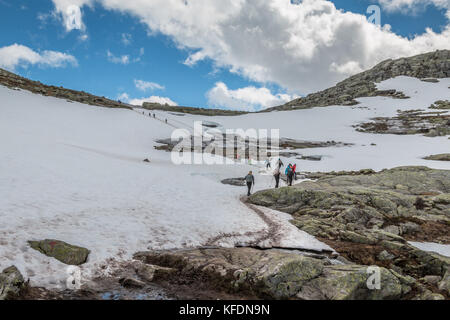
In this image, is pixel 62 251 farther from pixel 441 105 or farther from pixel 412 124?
pixel 441 105

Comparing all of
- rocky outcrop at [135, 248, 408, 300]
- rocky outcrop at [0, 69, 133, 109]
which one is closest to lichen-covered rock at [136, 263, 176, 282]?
rocky outcrop at [135, 248, 408, 300]

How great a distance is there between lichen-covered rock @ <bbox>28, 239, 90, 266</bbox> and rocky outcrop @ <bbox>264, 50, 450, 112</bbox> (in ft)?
351

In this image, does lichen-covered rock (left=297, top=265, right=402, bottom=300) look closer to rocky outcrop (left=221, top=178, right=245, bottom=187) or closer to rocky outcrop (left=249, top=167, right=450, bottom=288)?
rocky outcrop (left=249, top=167, right=450, bottom=288)

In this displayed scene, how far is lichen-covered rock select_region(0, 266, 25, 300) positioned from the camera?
232 inches

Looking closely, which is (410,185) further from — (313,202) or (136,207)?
(136,207)

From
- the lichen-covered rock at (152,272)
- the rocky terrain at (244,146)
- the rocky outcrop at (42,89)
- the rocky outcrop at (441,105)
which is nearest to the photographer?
the lichen-covered rock at (152,272)

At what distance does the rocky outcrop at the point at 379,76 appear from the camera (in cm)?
10925

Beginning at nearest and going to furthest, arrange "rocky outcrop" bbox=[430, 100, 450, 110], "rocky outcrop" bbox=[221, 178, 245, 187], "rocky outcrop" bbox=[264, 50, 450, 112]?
"rocky outcrop" bbox=[221, 178, 245, 187], "rocky outcrop" bbox=[430, 100, 450, 110], "rocky outcrop" bbox=[264, 50, 450, 112]

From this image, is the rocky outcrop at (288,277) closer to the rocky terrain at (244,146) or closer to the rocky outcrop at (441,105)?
the rocky terrain at (244,146)

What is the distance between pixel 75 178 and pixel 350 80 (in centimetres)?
14921

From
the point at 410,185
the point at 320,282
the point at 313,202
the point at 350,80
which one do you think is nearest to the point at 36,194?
the point at 320,282

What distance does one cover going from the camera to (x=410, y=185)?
67.9 feet

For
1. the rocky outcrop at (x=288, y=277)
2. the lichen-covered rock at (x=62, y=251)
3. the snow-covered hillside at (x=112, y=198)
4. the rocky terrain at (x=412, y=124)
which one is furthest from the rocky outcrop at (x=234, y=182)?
the rocky terrain at (x=412, y=124)

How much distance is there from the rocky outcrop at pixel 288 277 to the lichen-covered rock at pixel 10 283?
3725 millimetres
